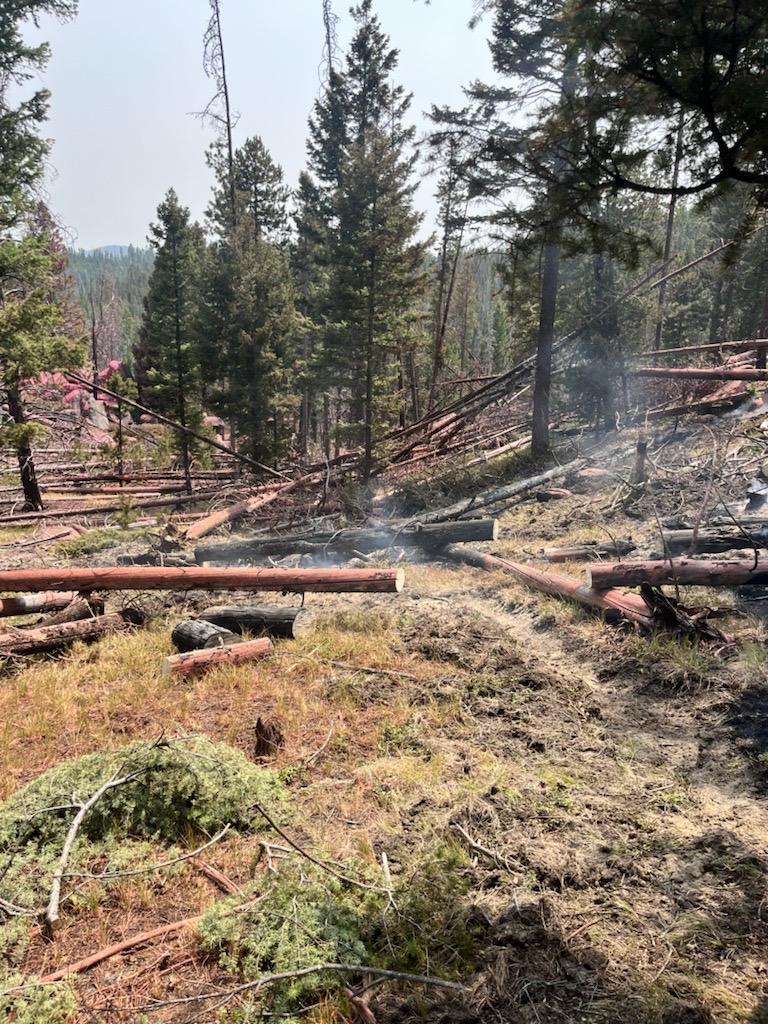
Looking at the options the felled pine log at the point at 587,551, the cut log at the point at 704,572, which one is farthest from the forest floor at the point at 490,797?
the felled pine log at the point at 587,551

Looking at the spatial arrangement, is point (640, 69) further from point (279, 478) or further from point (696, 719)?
point (279, 478)

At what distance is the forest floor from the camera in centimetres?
273

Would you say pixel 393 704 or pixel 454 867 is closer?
pixel 454 867

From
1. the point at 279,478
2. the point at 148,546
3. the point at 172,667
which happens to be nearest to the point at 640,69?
the point at 172,667

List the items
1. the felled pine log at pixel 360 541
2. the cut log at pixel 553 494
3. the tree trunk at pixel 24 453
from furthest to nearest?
the tree trunk at pixel 24 453, the cut log at pixel 553 494, the felled pine log at pixel 360 541

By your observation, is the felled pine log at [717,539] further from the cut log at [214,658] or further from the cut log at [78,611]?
the cut log at [78,611]

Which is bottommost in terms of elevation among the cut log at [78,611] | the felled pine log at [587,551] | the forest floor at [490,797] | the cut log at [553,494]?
the forest floor at [490,797]

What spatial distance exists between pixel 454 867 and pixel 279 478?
16.5m

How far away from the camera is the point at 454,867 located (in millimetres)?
3420

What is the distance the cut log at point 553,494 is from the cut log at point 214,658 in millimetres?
10537

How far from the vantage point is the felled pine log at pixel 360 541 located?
11422mm

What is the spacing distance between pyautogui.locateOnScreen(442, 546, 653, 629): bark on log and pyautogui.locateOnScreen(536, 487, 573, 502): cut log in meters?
5.60

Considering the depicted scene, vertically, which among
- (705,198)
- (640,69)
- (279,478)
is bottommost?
(279,478)

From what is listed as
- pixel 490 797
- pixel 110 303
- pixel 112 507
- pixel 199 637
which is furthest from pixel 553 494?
pixel 110 303
